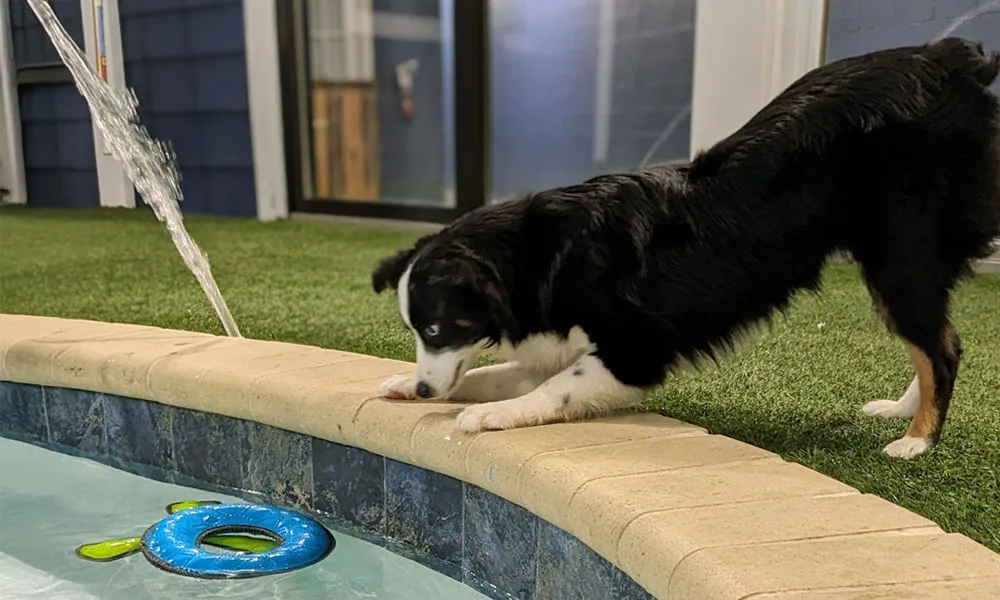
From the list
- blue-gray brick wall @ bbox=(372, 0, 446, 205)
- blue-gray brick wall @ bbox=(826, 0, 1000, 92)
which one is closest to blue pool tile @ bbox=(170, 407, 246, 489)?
blue-gray brick wall @ bbox=(826, 0, 1000, 92)

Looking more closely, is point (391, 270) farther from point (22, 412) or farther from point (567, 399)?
point (22, 412)

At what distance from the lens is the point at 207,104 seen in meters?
6.07

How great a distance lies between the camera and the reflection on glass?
18.9 feet

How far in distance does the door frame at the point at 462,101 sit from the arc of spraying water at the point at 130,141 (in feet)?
6.04

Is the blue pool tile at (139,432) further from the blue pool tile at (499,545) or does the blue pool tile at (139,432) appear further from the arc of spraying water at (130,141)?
the blue pool tile at (499,545)

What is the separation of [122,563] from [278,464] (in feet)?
1.28

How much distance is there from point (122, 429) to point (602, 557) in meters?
1.50

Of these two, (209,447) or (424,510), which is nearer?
(424,510)

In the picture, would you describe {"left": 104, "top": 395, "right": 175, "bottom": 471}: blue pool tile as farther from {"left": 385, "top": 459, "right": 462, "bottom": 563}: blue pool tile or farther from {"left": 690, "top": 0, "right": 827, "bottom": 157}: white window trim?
{"left": 690, "top": 0, "right": 827, "bottom": 157}: white window trim

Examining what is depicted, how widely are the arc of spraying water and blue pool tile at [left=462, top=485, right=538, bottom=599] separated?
1.45 m

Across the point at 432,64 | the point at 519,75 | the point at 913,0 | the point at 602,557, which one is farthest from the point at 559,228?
the point at 432,64

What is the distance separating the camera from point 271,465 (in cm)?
199

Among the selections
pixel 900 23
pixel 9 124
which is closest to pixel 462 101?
pixel 900 23

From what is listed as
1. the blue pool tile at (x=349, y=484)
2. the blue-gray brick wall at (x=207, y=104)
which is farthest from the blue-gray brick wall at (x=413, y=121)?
the blue pool tile at (x=349, y=484)
